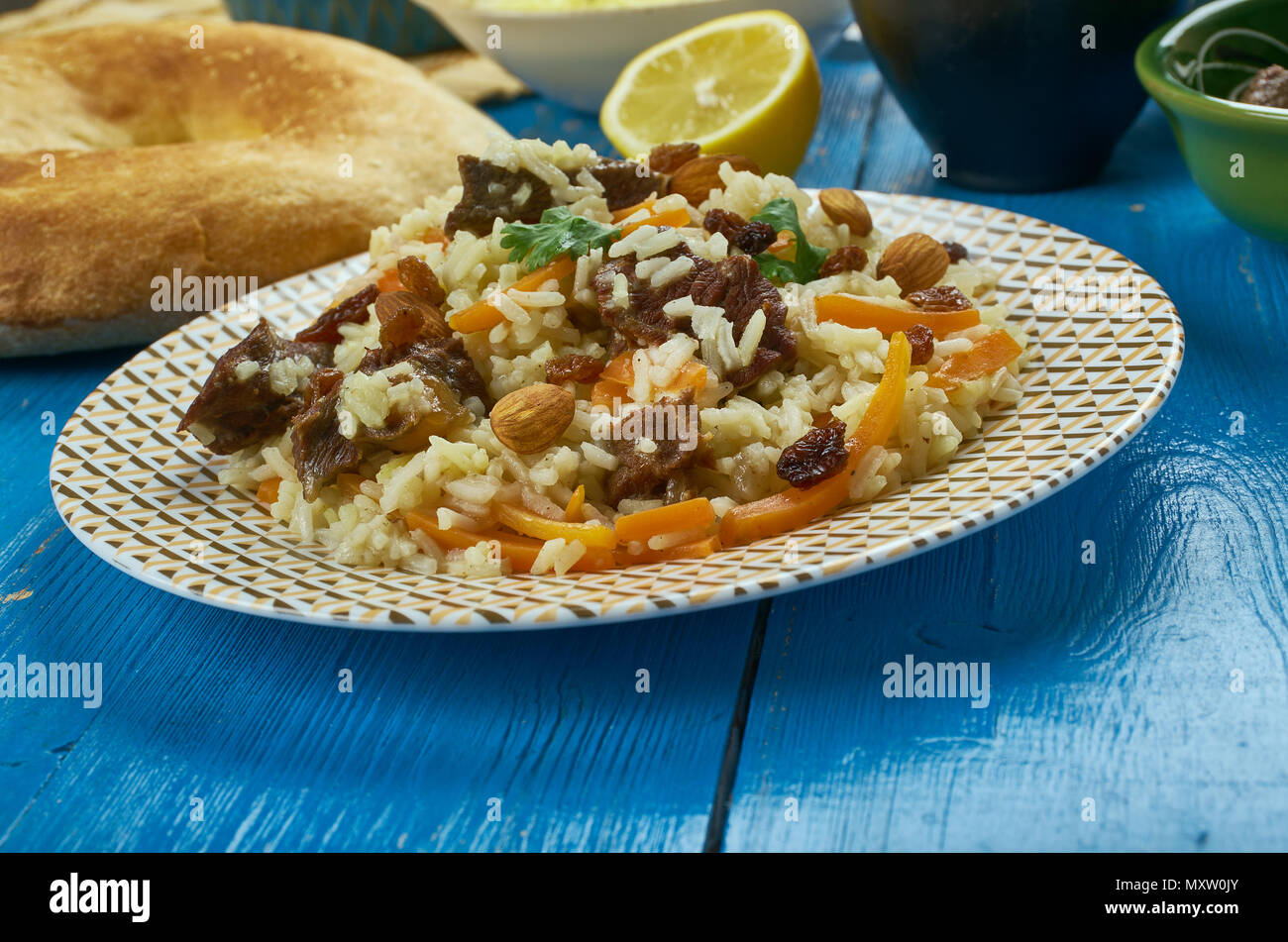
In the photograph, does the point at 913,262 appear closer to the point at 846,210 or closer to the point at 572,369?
the point at 846,210

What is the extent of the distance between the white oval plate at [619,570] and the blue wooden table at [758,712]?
20 cm

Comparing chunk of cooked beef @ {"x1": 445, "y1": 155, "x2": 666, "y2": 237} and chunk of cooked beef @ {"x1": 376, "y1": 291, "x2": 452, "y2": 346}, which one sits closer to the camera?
chunk of cooked beef @ {"x1": 376, "y1": 291, "x2": 452, "y2": 346}

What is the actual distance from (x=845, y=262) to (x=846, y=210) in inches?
8.3

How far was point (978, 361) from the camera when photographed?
2570mm

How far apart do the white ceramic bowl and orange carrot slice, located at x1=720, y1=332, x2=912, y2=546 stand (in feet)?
9.19

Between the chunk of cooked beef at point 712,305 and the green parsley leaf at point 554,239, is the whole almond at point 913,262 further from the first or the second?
the green parsley leaf at point 554,239

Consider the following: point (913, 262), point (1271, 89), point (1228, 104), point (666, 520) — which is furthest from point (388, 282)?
point (1271, 89)

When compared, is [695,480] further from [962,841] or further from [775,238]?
[962,841]

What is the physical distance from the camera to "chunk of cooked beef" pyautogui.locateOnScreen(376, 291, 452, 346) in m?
2.63

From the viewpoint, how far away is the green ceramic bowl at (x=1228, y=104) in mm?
3146

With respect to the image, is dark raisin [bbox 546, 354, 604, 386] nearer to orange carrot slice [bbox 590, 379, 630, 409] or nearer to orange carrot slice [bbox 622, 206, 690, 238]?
orange carrot slice [bbox 590, 379, 630, 409]

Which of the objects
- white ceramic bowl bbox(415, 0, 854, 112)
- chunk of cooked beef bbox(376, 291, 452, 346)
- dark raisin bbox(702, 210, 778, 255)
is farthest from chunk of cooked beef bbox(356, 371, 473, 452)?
white ceramic bowl bbox(415, 0, 854, 112)

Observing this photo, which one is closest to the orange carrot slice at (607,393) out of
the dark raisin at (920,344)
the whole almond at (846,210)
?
the dark raisin at (920,344)

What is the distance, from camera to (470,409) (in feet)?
8.54
